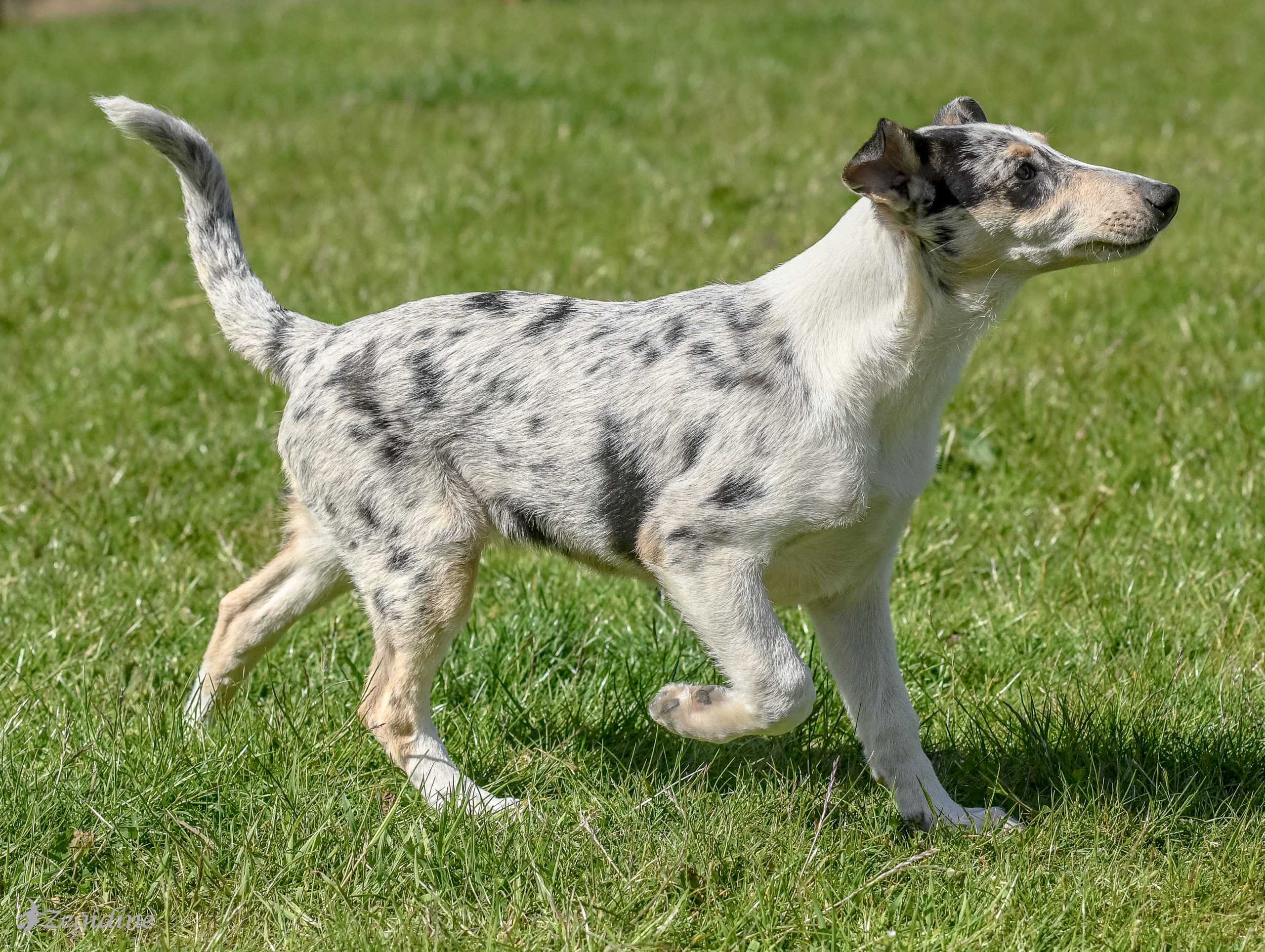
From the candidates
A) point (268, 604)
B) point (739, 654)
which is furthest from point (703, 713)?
point (268, 604)

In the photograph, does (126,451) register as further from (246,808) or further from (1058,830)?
(1058,830)

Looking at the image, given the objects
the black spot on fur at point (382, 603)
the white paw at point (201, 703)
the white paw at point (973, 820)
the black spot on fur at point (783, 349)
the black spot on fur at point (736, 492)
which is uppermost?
the black spot on fur at point (783, 349)

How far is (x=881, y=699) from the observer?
3.58 meters

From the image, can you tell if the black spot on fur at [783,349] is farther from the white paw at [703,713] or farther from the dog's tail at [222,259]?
the dog's tail at [222,259]

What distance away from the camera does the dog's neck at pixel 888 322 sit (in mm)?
3219

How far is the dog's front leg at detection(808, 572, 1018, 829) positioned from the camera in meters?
3.54

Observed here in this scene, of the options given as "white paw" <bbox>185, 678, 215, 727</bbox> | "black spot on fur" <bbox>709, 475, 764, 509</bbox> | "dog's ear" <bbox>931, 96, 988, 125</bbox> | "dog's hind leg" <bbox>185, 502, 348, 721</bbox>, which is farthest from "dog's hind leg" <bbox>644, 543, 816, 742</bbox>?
"white paw" <bbox>185, 678, 215, 727</bbox>

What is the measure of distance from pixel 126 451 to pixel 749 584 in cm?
309

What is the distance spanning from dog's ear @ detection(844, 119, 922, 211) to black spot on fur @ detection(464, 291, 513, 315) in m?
1.01

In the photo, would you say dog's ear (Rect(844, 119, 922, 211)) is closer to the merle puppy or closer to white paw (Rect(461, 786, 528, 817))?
the merle puppy

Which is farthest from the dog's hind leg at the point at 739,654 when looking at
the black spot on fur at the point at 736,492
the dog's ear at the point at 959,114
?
the dog's ear at the point at 959,114

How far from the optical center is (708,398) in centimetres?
333

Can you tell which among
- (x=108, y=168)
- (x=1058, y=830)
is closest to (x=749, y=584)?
(x=1058, y=830)

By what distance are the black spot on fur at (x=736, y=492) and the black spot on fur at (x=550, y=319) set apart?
667 mm
